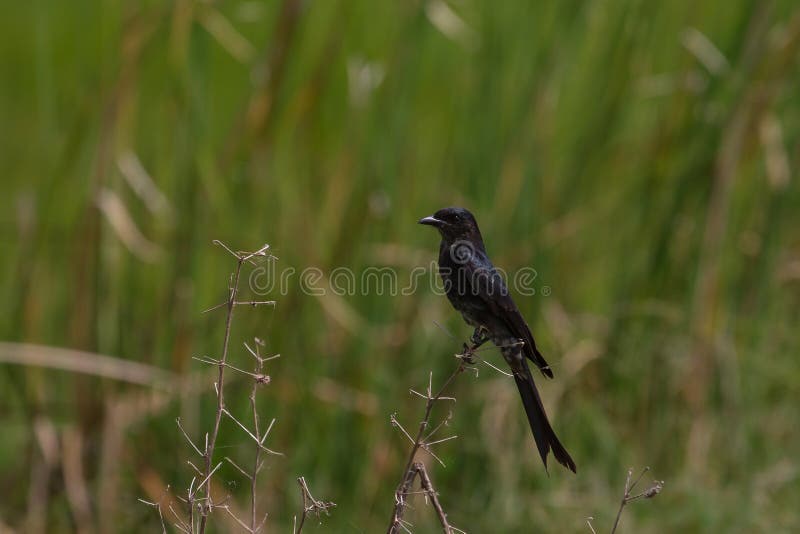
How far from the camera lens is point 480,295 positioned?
8.82 feet

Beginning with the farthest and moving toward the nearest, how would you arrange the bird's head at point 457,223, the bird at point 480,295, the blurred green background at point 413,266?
the blurred green background at point 413,266
the bird's head at point 457,223
the bird at point 480,295

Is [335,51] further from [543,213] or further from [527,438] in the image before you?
[527,438]

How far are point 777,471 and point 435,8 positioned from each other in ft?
6.66

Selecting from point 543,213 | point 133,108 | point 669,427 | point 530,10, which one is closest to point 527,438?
point 669,427

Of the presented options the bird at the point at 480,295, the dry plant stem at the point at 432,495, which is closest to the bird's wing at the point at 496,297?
the bird at the point at 480,295

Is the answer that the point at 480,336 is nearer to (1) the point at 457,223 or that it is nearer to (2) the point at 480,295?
(2) the point at 480,295

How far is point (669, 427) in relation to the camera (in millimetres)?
3830

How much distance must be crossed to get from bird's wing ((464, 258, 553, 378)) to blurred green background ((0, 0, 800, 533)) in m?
0.78

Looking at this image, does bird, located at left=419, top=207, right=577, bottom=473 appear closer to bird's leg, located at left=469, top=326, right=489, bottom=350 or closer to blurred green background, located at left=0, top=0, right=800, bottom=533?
bird's leg, located at left=469, top=326, right=489, bottom=350

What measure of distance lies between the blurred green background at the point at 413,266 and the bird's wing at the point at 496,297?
781mm

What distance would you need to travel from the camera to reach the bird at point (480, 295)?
2615mm

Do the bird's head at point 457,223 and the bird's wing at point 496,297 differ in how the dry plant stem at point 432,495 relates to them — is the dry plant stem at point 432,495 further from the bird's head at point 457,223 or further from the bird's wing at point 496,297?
the bird's head at point 457,223

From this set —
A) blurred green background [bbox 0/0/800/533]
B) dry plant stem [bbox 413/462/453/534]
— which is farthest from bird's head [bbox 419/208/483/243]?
dry plant stem [bbox 413/462/453/534]

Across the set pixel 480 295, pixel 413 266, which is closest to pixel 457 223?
pixel 480 295
